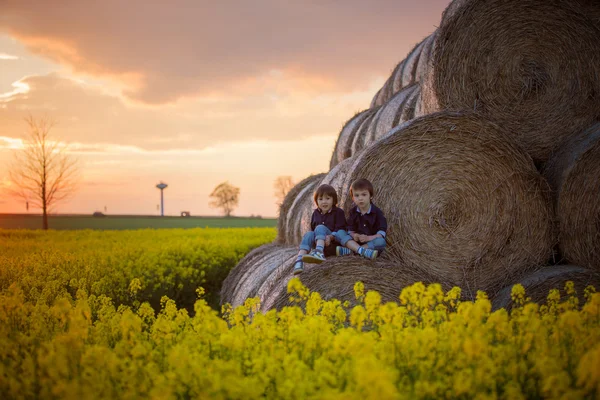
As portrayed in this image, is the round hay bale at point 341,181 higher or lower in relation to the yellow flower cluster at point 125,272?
higher

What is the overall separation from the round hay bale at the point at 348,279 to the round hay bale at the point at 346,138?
17.5 feet

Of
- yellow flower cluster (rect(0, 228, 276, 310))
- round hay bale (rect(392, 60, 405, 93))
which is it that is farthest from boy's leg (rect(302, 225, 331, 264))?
round hay bale (rect(392, 60, 405, 93))

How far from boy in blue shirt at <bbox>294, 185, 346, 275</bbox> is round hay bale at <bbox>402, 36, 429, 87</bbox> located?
4737 mm

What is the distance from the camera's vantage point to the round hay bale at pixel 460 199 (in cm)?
539

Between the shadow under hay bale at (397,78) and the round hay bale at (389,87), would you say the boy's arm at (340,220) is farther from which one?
the round hay bale at (389,87)

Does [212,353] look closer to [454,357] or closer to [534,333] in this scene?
[454,357]

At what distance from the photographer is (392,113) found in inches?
328

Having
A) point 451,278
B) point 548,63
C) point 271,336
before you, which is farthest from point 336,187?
point 271,336

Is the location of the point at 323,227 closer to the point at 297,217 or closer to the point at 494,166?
the point at 494,166

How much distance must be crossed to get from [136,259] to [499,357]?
759 cm

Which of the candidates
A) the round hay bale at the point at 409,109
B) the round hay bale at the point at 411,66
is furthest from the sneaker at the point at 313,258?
the round hay bale at the point at 411,66

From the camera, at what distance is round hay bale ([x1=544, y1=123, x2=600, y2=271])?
207 inches

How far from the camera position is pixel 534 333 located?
3002mm

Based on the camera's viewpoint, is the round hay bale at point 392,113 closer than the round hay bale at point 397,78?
Yes
